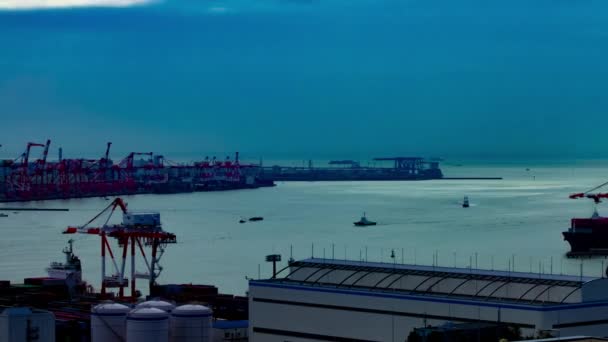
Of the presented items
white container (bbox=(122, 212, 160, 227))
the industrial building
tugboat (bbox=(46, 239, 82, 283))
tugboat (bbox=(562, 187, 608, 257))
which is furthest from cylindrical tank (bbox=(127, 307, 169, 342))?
tugboat (bbox=(562, 187, 608, 257))

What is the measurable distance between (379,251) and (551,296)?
23.5m

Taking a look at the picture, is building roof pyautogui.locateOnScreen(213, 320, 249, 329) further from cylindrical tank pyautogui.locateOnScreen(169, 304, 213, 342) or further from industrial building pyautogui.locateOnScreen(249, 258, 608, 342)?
cylindrical tank pyautogui.locateOnScreen(169, 304, 213, 342)

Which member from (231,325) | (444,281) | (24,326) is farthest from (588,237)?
(24,326)

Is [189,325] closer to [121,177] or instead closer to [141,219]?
[141,219]

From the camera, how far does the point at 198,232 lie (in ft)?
166

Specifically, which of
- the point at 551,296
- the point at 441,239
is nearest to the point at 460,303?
the point at 551,296

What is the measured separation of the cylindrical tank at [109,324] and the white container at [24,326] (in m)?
0.67

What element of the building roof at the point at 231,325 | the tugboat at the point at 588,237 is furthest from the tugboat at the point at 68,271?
A: the tugboat at the point at 588,237

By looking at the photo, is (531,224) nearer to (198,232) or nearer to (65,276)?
(198,232)

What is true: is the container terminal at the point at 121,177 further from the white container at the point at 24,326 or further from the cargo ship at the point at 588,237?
the white container at the point at 24,326

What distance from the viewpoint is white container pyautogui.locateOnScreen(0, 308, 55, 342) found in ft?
50.0

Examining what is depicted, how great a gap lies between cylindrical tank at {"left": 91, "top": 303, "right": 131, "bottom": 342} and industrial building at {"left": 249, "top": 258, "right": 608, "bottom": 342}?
7.75ft

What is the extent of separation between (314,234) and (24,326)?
1312 inches

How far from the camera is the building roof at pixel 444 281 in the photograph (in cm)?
1619
